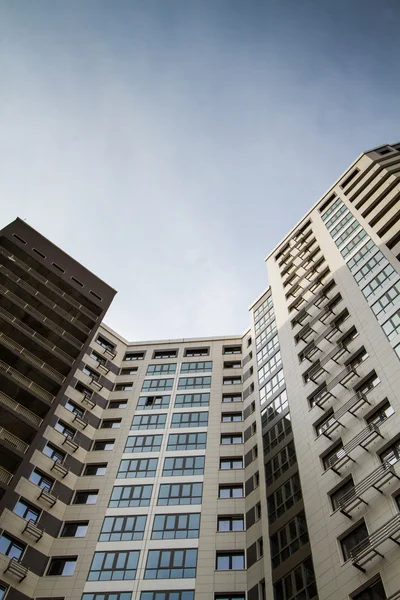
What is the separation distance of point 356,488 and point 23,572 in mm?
18311

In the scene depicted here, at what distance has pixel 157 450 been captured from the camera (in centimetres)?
3850

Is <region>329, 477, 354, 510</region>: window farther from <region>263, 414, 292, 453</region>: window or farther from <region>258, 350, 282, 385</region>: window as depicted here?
<region>258, 350, 282, 385</region>: window

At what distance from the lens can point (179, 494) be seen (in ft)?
114

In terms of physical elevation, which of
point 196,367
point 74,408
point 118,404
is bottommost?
point 74,408

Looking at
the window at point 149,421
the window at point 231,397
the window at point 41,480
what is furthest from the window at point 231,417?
the window at point 41,480

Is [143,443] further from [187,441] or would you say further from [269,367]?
[269,367]

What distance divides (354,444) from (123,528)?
15.2 metres

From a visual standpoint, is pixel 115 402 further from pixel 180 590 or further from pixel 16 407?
pixel 180 590

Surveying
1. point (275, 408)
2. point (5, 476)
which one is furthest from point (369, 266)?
point (5, 476)

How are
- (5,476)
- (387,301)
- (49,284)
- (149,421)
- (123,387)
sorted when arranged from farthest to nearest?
(123,387)
(49,284)
(149,421)
(387,301)
(5,476)

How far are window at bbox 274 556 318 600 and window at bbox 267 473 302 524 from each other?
3.84 meters

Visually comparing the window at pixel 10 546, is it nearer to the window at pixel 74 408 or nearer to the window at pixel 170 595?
the window at pixel 170 595

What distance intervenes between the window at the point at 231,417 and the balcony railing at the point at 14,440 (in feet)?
49.3

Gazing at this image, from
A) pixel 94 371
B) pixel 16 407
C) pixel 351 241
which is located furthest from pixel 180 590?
pixel 351 241
